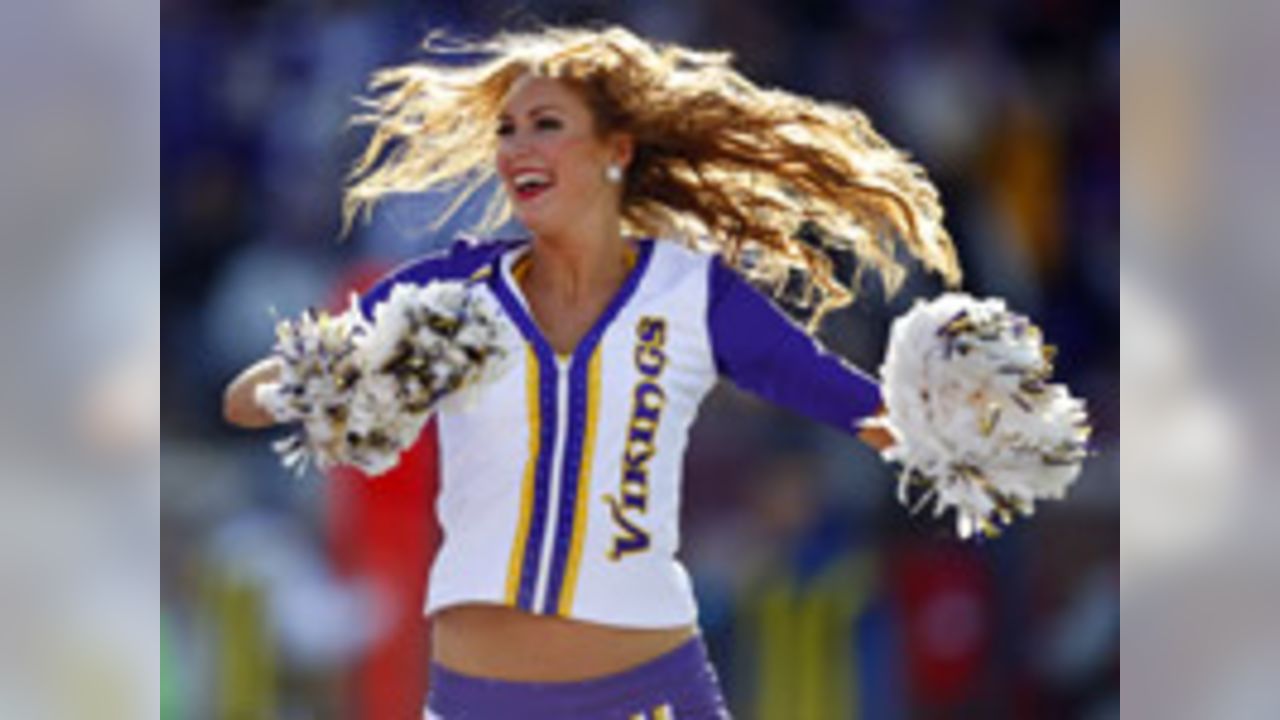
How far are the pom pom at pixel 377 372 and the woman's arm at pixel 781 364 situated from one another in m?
0.67

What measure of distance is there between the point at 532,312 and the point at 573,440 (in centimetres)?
32

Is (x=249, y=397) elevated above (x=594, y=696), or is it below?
above

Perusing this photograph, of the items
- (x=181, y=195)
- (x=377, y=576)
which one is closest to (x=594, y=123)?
(x=377, y=576)

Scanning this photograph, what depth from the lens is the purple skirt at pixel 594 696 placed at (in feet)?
12.3

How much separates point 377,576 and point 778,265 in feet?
6.53

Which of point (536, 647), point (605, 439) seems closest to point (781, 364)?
point (605, 439)

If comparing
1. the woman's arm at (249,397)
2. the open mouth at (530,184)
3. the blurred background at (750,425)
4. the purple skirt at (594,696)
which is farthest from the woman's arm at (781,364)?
the blurred background at (750,425)

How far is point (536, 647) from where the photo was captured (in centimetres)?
380

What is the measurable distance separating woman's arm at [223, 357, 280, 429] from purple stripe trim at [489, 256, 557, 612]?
0.50m

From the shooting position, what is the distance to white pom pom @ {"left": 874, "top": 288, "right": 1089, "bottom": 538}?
344cm

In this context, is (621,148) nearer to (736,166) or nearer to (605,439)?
(736,166)

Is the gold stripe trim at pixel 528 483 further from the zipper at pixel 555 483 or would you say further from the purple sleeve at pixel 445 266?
the purple sleeve at pixel 445 266

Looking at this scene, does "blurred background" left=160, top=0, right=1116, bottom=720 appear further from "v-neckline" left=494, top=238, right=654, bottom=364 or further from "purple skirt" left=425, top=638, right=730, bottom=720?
"purple skirt" left=425, top=638, right=730, bottom=720

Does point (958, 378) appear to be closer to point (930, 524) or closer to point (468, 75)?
point (468, 75)
